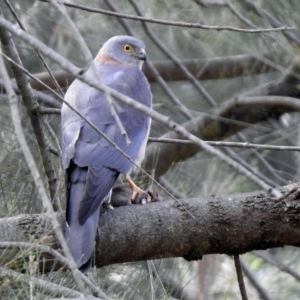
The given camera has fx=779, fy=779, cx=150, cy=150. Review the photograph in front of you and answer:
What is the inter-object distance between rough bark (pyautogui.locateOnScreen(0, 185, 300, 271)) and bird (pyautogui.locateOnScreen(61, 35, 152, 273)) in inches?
3.1

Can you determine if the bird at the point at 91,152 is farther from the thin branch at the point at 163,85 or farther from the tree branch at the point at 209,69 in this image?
the tree branch at the point at 209,69

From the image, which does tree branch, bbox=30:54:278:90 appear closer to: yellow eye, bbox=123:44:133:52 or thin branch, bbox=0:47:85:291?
yellow eye, bbox=123:44:133:52

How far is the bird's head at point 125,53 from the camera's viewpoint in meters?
4.07

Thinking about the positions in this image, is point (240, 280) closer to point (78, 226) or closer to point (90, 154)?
point (78, 226)

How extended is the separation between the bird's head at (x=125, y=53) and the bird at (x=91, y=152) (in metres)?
0.32

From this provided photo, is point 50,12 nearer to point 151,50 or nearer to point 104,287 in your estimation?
point 151,50

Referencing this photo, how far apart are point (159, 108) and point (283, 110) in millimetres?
965

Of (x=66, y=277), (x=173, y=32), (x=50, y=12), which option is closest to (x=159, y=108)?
(x=173, y=32)

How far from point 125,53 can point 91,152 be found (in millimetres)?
1307

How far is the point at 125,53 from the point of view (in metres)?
4.09

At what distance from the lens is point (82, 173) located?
9.17 feet

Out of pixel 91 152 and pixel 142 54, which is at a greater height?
pixel 91 152

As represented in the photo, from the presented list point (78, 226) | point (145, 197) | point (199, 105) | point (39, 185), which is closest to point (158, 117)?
point (39, 185)

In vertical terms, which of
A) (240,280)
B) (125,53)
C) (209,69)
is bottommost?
(209,69)
